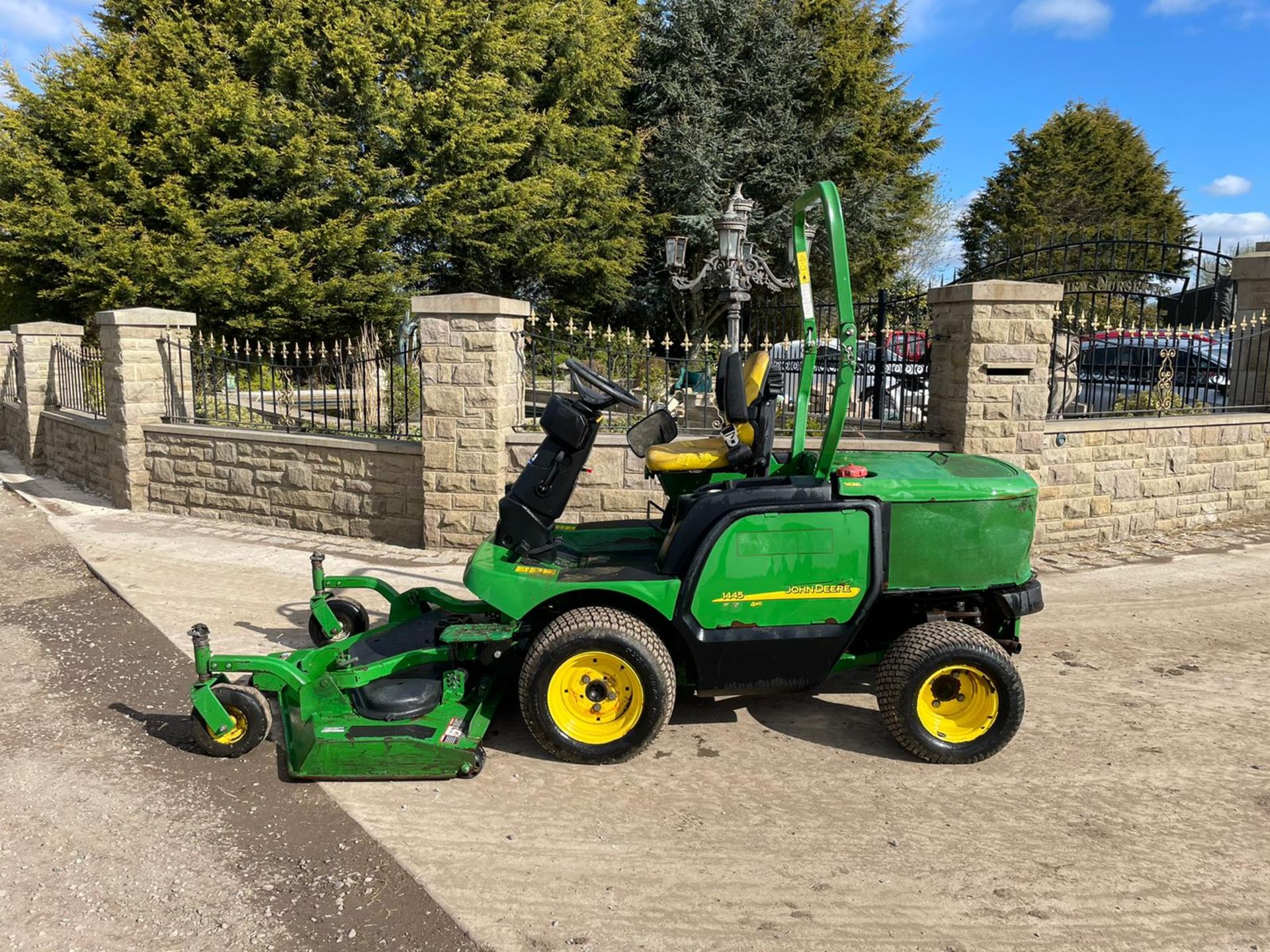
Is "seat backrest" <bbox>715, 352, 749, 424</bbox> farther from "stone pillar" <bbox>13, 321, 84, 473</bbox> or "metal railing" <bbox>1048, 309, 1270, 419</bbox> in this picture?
"stone pillar" <bbox>13, 321, 84, 473</bbox>

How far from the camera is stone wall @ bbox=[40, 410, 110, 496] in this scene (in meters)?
9.38

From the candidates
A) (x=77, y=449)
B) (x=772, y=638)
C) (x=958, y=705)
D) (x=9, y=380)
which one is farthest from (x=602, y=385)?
(x=9, y=380)

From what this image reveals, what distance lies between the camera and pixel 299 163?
15438 mm

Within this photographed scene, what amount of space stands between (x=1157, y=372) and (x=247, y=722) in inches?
311

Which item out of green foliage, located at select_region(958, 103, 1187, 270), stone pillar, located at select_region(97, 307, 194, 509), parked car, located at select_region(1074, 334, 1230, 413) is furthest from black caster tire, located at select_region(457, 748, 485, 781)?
green foliage, located at select_region(958, 103, 1187, 270)

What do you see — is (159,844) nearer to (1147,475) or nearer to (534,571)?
(534,571)

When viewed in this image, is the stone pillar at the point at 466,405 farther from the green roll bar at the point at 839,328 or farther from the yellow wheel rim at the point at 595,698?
the yellow wheel rim at the point at 595,698

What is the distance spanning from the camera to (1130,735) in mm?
3984

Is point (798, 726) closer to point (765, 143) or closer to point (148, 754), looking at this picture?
point (148, 754)

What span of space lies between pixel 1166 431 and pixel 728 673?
225 inches

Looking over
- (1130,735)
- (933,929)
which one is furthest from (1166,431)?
(933,929)

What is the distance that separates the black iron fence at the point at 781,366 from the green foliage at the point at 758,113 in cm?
1181

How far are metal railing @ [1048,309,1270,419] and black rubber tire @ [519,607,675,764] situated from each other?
4.95 meters

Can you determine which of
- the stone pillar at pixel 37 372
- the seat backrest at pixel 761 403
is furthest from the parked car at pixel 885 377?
the stone pillar at pixel 37 372
